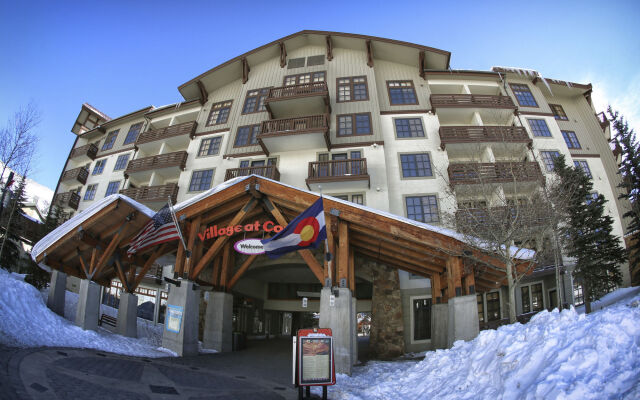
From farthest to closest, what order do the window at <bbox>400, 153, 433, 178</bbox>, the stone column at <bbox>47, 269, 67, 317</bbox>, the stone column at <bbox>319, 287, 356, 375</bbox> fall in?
the window at <bbox>400, 153, 433, 178</bbox>, the stone column at <bbox>47, 269, 67, 317</bbox>, the stone column at <bbox>319, 287, 356, 375</bbox>

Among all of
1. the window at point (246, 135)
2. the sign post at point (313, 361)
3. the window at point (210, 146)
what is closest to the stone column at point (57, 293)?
the window at point (210, 146)

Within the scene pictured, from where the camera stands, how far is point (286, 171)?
68.1 ft

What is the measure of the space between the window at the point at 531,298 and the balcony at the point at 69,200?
33.5 m

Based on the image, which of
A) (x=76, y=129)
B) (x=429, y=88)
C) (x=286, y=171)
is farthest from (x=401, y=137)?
(x=76, y=129)

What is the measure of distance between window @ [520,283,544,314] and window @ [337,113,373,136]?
1338cm

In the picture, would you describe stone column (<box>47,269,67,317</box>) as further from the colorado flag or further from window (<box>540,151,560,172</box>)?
window (<box>540,151,560,172</box>)

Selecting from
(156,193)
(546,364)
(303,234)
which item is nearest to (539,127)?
(303,234)

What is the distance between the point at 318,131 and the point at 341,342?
12.5 meters

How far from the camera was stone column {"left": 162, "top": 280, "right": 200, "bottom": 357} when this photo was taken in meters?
12.5

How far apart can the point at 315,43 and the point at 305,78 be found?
3776 mm

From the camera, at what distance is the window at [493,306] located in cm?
1820

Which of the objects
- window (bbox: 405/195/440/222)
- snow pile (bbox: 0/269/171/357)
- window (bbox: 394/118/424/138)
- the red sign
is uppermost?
window (bbox: 394/118/424/138)

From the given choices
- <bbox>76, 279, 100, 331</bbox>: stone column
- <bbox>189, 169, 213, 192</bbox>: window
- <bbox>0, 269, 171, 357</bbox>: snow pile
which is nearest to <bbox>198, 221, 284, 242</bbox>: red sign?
<bbox>0, 269, 171, 357</bbox>: snow pile

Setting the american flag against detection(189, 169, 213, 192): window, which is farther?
detection(189, 169, 213, 192): window
